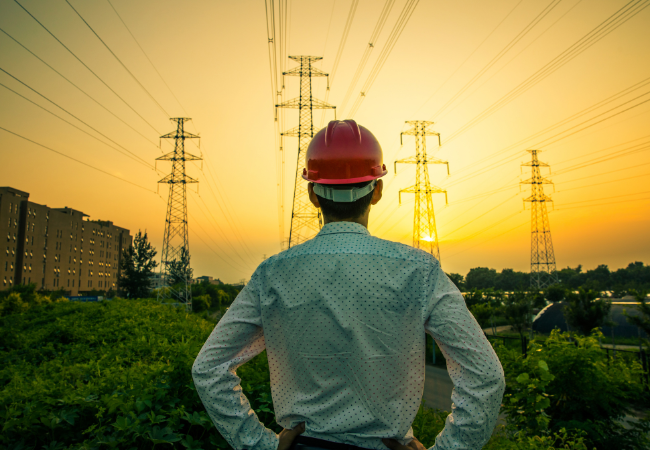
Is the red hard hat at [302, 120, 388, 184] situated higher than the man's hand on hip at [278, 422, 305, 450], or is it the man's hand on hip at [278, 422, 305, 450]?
the red hard hat at [302, 120, 388, 184]

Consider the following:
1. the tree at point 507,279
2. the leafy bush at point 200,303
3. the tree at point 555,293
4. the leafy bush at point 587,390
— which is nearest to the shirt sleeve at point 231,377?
the leafy bush at point 587,390

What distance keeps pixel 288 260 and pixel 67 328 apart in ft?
20.5

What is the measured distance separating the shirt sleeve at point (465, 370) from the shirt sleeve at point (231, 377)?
0.67m

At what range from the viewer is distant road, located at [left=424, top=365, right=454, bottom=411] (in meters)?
13.7

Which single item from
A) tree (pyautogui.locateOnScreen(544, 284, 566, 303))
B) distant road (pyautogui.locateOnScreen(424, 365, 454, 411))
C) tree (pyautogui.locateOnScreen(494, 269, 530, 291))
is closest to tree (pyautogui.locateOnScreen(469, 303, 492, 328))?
distant road (pyautogui.locateOnScreen(424, 365, 454, 411))

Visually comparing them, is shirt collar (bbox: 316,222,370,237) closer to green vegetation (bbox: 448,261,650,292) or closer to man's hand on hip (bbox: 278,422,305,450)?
man's hand on hip (bbox: 278,422,305,450)

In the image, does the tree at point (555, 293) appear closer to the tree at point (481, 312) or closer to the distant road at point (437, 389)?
the tree at point (481, 312)

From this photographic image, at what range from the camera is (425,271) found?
1.40 m

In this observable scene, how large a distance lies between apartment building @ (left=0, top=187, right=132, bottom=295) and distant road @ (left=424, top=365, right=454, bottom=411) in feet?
212

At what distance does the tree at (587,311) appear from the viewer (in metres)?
19.5

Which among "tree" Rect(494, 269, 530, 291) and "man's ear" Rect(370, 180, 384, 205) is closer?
"man's ear" Rect(370, 180, 384, 205)

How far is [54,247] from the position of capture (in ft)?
274

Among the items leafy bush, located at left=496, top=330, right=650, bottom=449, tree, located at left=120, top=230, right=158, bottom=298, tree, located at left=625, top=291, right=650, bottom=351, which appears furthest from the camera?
tree, located at left=120, top=230, right=158, bottom=298

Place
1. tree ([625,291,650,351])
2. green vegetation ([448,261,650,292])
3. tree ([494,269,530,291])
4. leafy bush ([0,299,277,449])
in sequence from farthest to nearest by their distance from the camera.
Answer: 1. tree ([494,269,530,291])
2. green vegetation ([448,261,650,292])
3. tree ([625,291,650,351])
4. leafy bush ([0,299,277,449])
